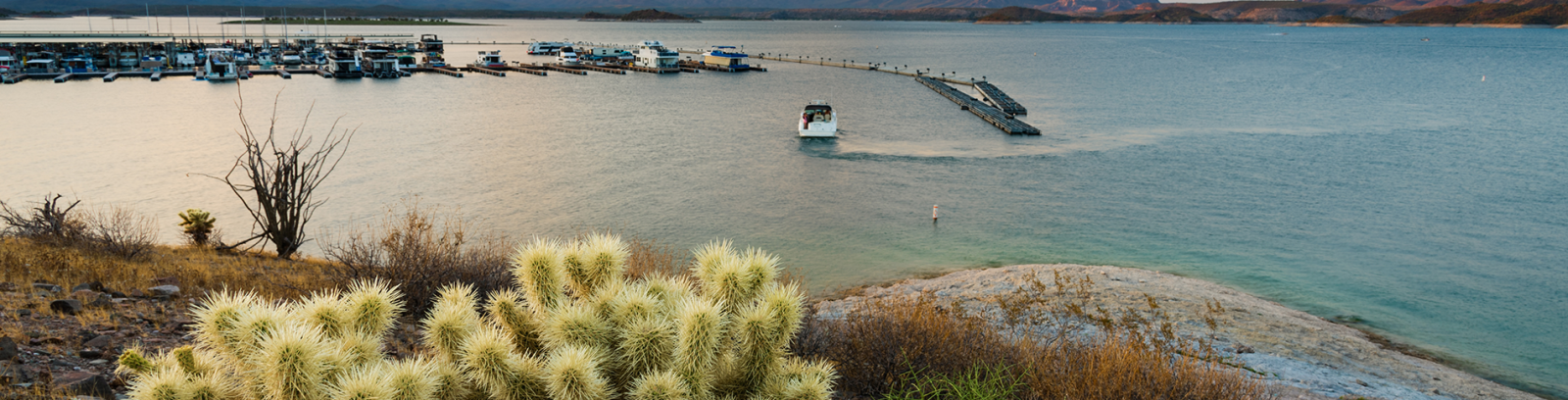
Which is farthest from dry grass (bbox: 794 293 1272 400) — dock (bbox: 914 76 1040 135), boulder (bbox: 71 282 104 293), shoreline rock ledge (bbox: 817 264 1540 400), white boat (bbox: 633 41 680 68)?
white boat (bbox: 633 41 680 68)

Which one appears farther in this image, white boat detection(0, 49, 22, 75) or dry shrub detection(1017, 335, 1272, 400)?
white boat detection(0, 49, 22, 75)

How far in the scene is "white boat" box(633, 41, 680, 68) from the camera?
3474 inches

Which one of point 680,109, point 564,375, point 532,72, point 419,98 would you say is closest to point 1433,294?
point 564,375

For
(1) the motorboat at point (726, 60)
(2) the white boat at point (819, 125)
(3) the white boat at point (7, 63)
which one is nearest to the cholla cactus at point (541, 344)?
(2) the white boat at point (819, 125)

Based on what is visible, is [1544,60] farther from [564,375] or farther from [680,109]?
[564,375]

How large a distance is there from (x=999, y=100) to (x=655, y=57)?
43.4 m

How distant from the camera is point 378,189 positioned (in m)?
29.0

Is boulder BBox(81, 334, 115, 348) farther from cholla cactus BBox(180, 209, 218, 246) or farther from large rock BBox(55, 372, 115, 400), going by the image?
cholla cactus BBox(180, 209, 218, 246)

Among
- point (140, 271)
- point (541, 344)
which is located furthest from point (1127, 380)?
point (140, 271)

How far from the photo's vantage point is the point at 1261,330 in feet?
44.5

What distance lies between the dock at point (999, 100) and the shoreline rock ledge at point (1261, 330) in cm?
3412

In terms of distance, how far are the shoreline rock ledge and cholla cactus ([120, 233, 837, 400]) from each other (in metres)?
7.30

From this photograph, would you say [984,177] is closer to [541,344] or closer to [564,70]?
[541,344]

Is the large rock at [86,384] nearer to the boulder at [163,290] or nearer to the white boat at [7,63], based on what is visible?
the boulder at [163,290]
